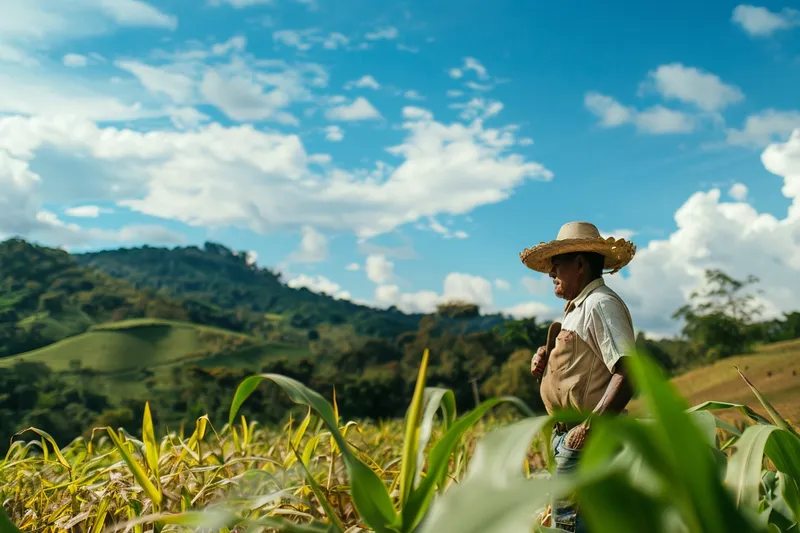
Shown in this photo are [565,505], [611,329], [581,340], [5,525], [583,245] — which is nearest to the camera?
[5,525]

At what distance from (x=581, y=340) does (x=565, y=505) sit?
2.28 ft

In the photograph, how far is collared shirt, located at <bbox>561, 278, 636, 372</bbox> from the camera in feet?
7.91

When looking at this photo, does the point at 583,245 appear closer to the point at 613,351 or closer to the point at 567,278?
the point at 567,278

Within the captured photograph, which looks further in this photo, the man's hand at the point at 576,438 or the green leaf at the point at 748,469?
the man's hand at the point at 576,438

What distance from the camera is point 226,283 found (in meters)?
145

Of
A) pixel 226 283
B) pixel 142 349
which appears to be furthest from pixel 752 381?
pixel 226 283

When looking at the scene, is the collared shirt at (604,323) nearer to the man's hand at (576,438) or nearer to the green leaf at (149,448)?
the man's hand at (576,438)

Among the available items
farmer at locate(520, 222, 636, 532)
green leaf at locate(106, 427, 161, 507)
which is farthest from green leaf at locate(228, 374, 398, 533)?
farmer at locate(520, 222, 636, 532)

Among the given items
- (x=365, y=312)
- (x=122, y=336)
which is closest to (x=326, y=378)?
(x=122, y=336)

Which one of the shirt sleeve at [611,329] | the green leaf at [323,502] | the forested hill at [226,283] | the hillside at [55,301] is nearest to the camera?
the green leaf at [323,502]

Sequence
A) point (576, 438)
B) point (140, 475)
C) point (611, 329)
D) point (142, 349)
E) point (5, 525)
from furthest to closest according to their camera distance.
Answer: point (142, 349)
point (611, 329)
point (576, 438)
point (140, 475)
point (5, 525)

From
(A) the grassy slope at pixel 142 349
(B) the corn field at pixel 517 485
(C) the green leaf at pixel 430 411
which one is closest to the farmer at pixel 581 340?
(B) the corn field at pixel 517 485

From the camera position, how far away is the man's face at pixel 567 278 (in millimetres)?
2775

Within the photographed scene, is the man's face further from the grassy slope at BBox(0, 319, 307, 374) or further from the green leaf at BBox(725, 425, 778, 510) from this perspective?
the grassy slope at BBox(0, 319, 307, 374)
